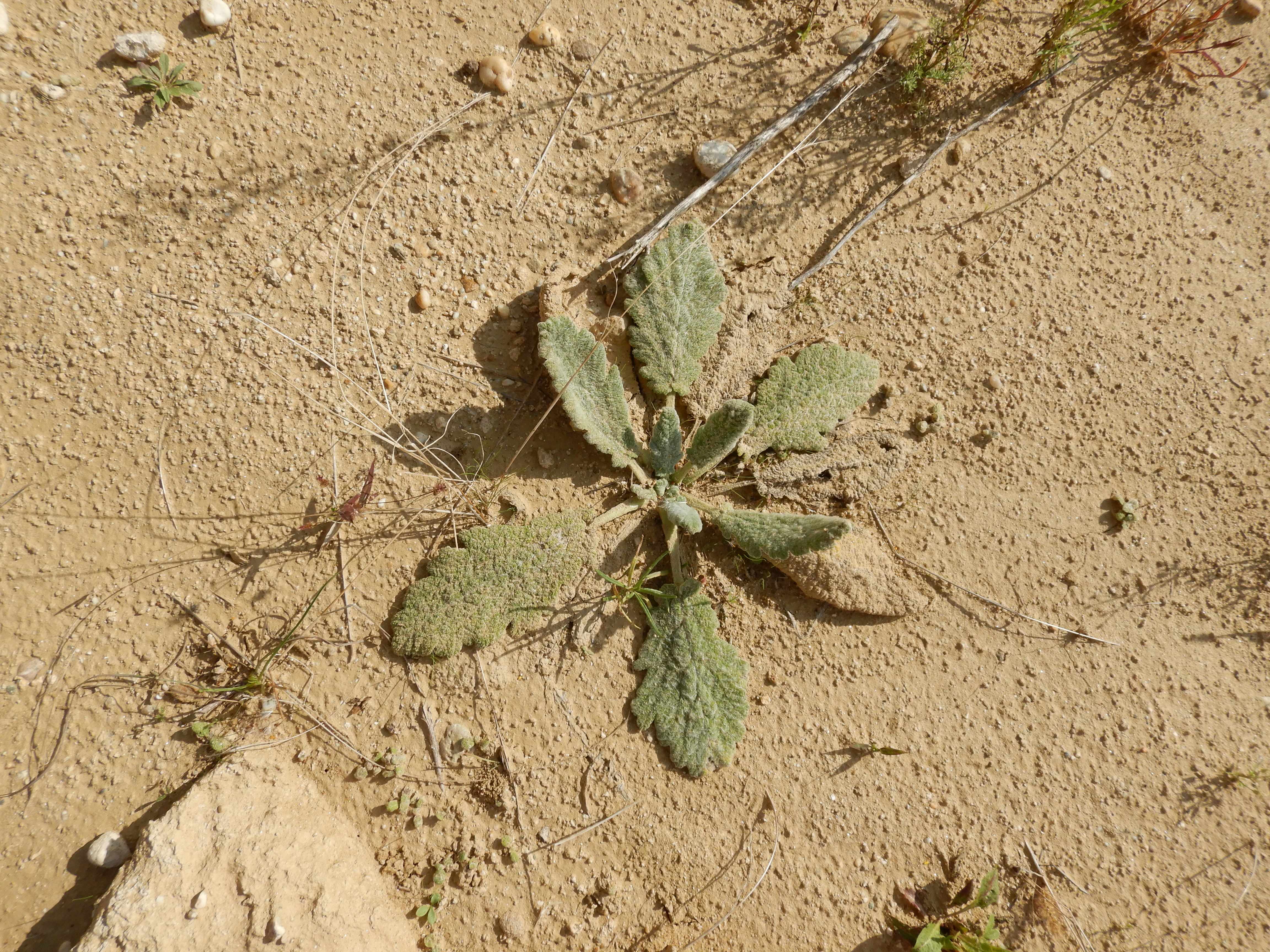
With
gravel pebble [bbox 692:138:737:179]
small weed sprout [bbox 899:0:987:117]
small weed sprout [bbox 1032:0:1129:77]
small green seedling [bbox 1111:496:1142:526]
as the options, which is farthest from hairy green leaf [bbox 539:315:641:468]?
small weed sprout [bbox 1032:0:1129:77]

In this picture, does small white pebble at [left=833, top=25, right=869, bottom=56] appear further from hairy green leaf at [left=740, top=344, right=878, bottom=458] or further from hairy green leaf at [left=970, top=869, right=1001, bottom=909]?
hairy green leaf at [left=970, top=869, right=1001, bottom=909]

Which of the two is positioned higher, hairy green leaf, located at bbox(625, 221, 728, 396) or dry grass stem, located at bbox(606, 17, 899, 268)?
dry grass stem, located at bbox(606, 17, 899, 268)

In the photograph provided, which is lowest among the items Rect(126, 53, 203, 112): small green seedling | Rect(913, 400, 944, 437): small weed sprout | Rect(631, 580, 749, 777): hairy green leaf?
Rect(631, 580, 749, 777): hairy green leaf

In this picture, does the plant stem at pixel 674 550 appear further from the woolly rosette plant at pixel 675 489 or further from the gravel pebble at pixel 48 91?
the gravel pebble at pixel 48 91

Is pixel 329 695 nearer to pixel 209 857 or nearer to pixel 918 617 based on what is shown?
pixel 209 857

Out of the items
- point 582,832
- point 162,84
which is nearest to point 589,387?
point 582,832

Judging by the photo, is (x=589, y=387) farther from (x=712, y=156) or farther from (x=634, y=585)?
(x=712, y=156)

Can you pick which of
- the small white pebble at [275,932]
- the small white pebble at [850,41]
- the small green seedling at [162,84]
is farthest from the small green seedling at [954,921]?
the small green seedling at [162,84]
